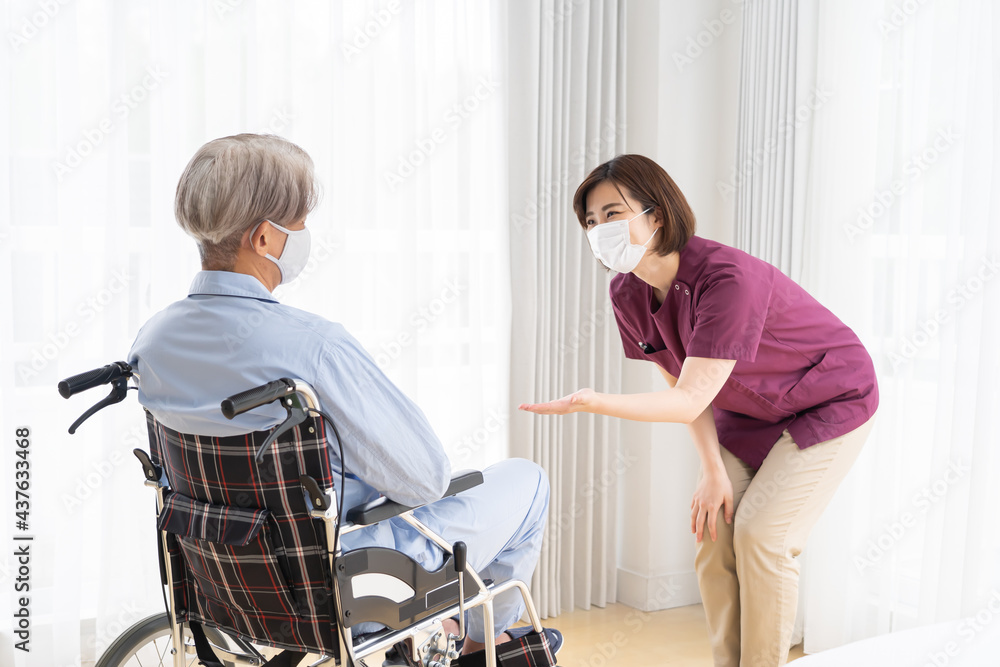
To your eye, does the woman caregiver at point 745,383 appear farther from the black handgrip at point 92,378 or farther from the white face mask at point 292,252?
the black handgrip at point 92,378

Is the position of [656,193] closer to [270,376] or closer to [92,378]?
[270,376]

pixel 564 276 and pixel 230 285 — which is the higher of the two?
pixel 230 285

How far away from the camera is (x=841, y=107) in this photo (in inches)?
104

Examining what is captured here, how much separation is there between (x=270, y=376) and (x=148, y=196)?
4.44 ft

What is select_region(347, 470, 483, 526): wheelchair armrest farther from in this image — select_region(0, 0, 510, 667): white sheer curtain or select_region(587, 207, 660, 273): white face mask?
select_region(0, 0, 510, 667): white sheer curtain

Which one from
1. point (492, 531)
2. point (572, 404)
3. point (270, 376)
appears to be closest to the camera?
point (270, 376)

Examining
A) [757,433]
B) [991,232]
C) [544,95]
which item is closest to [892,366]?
[991,232]

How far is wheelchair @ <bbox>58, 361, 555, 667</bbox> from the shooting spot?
1.33 m

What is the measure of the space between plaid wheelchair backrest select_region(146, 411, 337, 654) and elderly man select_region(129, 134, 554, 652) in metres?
0.06

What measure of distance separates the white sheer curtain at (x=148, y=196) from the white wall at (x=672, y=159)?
1.87 feet

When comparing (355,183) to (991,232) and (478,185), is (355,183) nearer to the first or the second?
(478,185)

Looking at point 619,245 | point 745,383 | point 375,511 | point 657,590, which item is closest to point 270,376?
point 375,511

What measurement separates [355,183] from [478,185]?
432 millimetres

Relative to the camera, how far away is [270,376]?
1.36 metres
